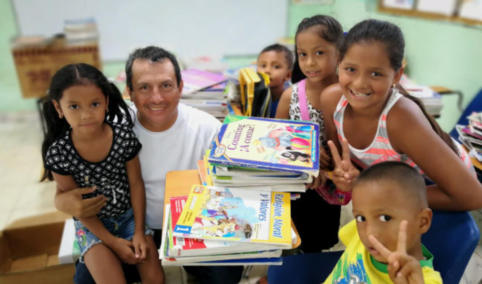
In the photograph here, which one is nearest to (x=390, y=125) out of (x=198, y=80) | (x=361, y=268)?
(x=361, y=268)

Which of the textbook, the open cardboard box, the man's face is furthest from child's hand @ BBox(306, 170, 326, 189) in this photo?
the open cardboard box

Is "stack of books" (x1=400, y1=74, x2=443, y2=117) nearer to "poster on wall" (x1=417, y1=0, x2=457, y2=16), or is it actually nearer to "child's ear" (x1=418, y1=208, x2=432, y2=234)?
"poster on wall" (x1=417, y1=0, x2=457, y2=16)

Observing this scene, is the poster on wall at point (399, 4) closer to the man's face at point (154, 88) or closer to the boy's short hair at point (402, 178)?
the man's face at point (154, 88)

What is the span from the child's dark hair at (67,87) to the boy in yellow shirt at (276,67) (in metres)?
0.97

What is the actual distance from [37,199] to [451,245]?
2.77 m

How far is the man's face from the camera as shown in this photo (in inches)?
51.9

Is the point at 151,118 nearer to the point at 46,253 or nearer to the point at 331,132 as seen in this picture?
the point at 331,132

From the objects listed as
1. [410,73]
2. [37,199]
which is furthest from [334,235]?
[37,199]

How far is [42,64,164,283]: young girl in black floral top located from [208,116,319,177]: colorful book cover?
1.57ft

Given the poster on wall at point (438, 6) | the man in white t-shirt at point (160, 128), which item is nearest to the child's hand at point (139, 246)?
the man in white t-shirt at point (160, 128)

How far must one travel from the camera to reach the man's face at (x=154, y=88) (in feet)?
4.33

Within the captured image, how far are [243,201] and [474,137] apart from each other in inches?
58.5

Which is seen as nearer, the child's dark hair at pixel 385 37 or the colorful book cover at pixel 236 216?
the colorful book cover at pixel 236 216

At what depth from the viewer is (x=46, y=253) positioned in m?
1.99
